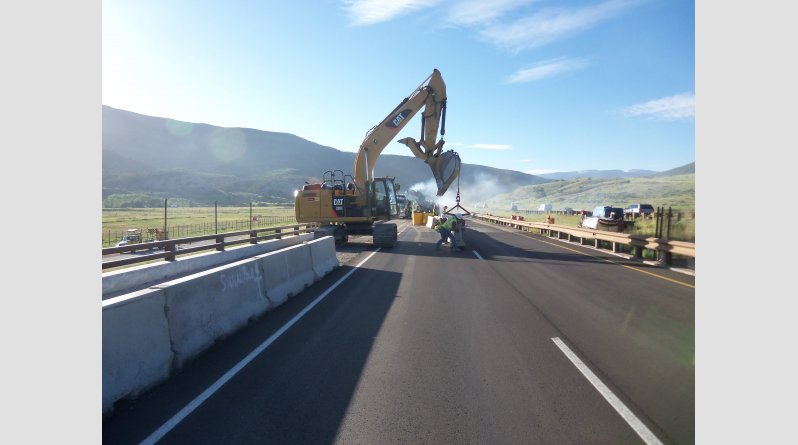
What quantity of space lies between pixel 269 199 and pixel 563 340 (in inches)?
6350

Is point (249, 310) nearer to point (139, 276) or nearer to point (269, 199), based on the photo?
point (139, 276)

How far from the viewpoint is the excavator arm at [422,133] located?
21.2 metres

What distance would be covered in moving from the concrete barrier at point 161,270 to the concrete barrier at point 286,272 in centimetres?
232

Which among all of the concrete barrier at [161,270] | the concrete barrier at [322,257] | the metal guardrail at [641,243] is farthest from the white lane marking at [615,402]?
the metal guardrail at [641,243]

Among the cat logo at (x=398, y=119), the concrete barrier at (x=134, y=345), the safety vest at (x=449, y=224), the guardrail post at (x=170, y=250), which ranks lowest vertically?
the concrete barrier at (x=134, y=345)

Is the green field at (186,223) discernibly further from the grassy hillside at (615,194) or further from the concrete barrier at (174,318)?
the grassy hillside at (615,194)

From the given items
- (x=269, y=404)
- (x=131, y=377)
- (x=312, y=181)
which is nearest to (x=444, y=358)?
(x=269, y=404)

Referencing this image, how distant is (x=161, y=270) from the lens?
9594mm

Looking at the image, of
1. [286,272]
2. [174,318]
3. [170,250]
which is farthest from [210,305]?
[170,250]

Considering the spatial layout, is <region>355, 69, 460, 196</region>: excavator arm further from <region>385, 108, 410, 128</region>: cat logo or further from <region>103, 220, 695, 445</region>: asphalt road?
<region>103, 220, 695, 445</region>: asphalt road

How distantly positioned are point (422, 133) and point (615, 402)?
18.3 meters

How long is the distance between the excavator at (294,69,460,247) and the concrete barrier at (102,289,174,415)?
15.3 meters

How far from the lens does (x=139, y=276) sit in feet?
29.0

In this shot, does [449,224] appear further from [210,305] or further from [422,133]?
[210,305]
